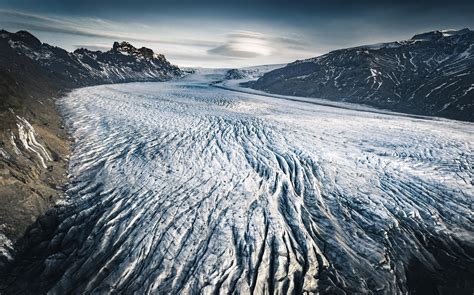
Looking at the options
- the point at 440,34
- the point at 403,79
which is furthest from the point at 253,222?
the point at 440,34

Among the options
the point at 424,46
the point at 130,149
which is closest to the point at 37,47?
the point at 130,149

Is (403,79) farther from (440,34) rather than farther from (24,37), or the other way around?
(24,37)

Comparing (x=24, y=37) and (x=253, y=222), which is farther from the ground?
(x=24, y=37)

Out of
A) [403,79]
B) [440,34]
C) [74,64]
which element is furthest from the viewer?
[440,34]

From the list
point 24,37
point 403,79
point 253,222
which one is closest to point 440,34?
point 403,79

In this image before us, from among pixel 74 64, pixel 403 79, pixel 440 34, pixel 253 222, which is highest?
pixel 440 34

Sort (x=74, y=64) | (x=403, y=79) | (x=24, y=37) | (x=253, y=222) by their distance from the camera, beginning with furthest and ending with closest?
1. (x=74, y=64)
2. (x=24, y=37)
3. (x=403, y=79)
4. (x=253, y=222)

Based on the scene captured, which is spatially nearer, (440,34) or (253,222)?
(253,222)

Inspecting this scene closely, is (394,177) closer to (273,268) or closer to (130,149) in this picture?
(273,268)

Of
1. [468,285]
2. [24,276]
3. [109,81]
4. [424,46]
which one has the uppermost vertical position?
[424,46]
